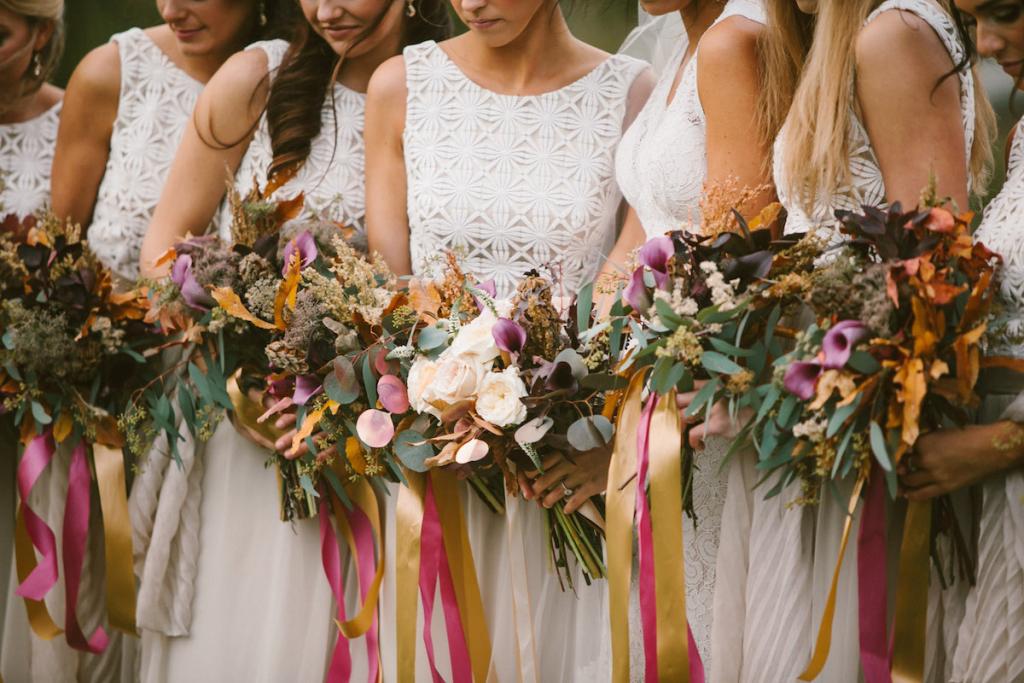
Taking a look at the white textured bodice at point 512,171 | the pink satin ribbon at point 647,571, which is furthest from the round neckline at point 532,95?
the pink satin ribbon at point 647,571

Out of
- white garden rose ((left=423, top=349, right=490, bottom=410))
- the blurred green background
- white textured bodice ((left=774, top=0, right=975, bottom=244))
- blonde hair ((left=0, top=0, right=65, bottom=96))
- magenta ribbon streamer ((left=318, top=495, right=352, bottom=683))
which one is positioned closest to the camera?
white textured bodice ((left=774, top=0, right=975, bottom=244))

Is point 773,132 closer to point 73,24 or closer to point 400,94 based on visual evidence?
point 400,94

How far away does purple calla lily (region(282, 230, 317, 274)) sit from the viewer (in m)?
2.84

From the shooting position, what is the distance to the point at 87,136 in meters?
3.87

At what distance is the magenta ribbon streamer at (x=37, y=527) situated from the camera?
3.13 metres

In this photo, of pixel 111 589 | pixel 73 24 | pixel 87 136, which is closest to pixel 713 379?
pixel 111 589

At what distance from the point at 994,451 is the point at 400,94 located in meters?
1.94

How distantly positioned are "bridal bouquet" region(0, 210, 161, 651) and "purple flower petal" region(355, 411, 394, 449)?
772mm

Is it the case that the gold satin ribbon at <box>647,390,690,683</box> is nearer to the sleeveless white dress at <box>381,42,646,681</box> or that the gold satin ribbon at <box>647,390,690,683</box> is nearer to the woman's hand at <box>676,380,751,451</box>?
the woman's hand at <box>676,380,751,451</box>

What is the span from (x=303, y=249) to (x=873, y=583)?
1.55m

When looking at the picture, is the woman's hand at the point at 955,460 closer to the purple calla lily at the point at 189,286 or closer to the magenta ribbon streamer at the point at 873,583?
the magenta ribbon streamer at the point at 873,583

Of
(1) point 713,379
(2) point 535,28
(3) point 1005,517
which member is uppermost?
(2) point 535,28

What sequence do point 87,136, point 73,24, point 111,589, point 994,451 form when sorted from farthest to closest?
1. point 73,24
2. point 87,136
3. point 111,589
4. point 994,451

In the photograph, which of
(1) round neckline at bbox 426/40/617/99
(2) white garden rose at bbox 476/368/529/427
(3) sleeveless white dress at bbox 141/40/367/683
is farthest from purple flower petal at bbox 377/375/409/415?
(1) round neckline at bbox 426/40/617/99
